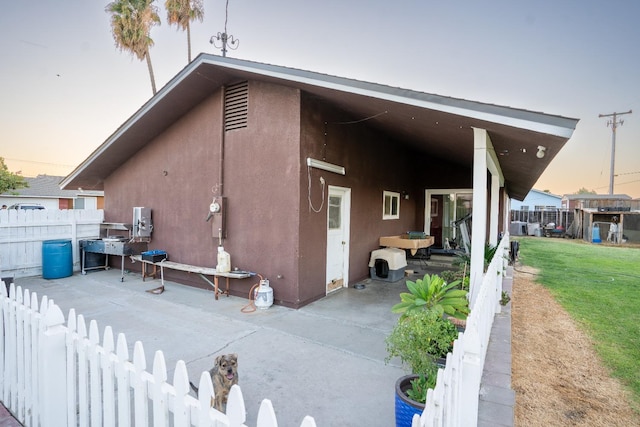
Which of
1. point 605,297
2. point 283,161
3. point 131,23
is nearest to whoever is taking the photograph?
point 283,161

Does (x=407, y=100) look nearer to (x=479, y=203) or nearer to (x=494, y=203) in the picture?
(x=479, y=203)

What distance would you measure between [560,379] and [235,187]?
563cm

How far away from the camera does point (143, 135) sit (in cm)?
753

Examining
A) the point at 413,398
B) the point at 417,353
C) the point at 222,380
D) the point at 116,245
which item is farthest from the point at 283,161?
the point at 116,245

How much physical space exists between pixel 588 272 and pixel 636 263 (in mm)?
3480

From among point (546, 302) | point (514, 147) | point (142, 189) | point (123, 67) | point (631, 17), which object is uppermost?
point (631, 17)

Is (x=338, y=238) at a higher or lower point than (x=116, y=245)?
higher

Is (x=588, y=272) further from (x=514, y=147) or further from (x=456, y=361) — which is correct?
(x=456, y=361)

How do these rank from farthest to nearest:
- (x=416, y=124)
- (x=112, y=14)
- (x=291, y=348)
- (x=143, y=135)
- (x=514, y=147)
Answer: (x=112, y=14), (x=143, y=135), (x=416, y=124), (x=514, y=147), (x=291, y=348)

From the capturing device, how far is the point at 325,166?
602 cm

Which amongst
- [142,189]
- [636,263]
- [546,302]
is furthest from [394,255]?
[636,263]

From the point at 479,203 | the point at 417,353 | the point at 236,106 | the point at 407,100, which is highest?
the point at 236,106

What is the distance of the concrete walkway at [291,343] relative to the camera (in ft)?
8.77

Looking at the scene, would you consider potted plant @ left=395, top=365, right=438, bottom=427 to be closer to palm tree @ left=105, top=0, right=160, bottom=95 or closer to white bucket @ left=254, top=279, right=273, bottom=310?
white bucket @ left=254, top=279, right=273, bottom=310
